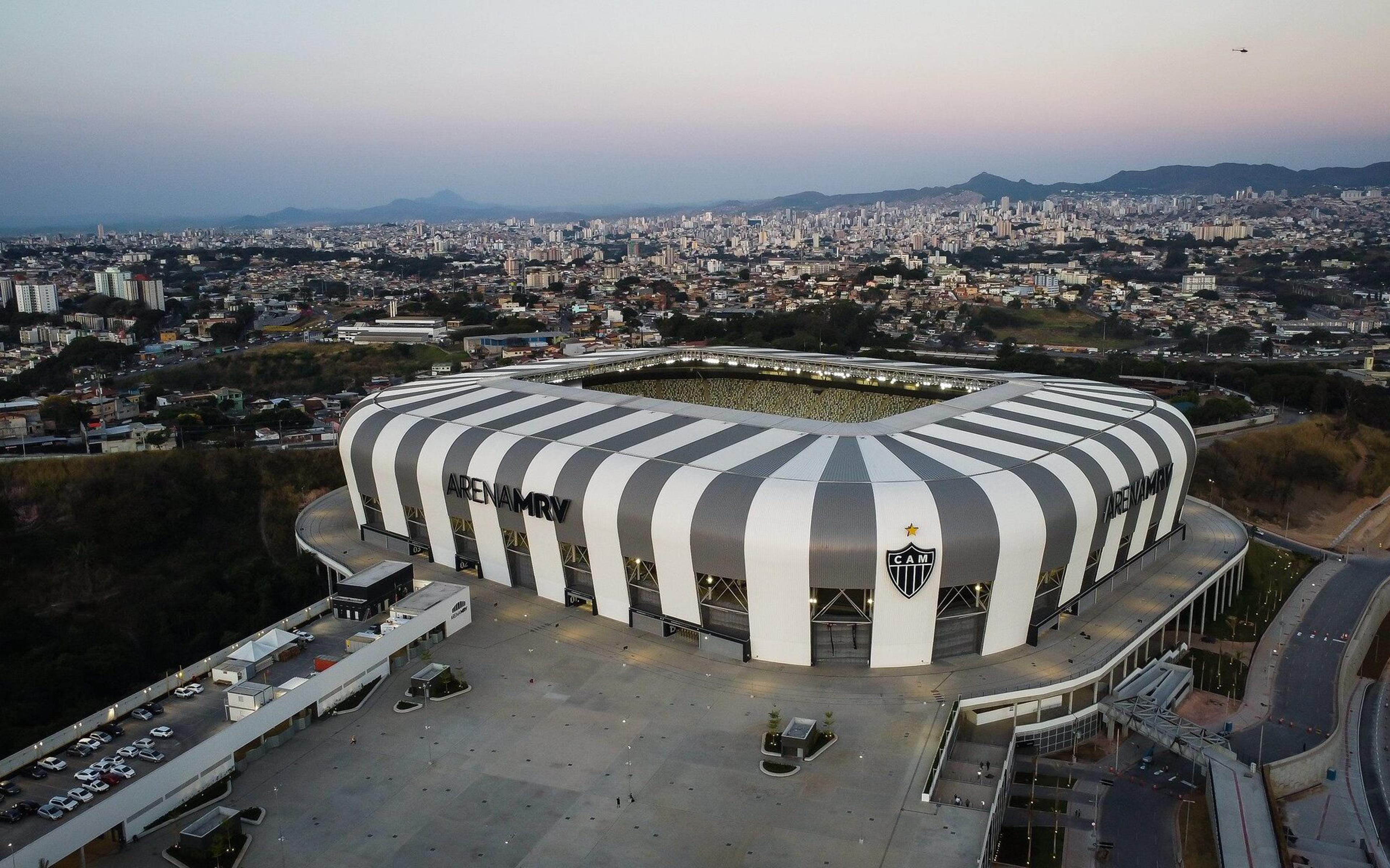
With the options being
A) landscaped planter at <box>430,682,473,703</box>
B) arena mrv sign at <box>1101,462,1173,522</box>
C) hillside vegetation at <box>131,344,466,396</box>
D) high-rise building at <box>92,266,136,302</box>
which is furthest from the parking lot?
high-rise building at <box>92,266,136,302</box>

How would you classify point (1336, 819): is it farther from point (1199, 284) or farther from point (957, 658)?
point (1199, 284)

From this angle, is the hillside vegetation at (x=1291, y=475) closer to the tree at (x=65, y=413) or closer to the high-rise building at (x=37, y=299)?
the tree at (x=65, y=413)

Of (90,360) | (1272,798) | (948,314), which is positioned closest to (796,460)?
(1272,798)

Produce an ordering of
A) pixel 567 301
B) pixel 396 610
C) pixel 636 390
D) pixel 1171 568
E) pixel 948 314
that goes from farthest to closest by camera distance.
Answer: pixel 567 301 < pixel 948 314 < pixel 636 390 < pixel 1171 568 < pixel 396 610

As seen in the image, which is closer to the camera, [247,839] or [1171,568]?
[247,839]

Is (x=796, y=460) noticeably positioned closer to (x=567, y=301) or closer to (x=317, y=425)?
(x=317, y=425)

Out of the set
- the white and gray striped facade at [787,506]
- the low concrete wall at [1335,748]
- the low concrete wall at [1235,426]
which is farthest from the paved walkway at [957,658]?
the low concrete wall at [1235,426]
